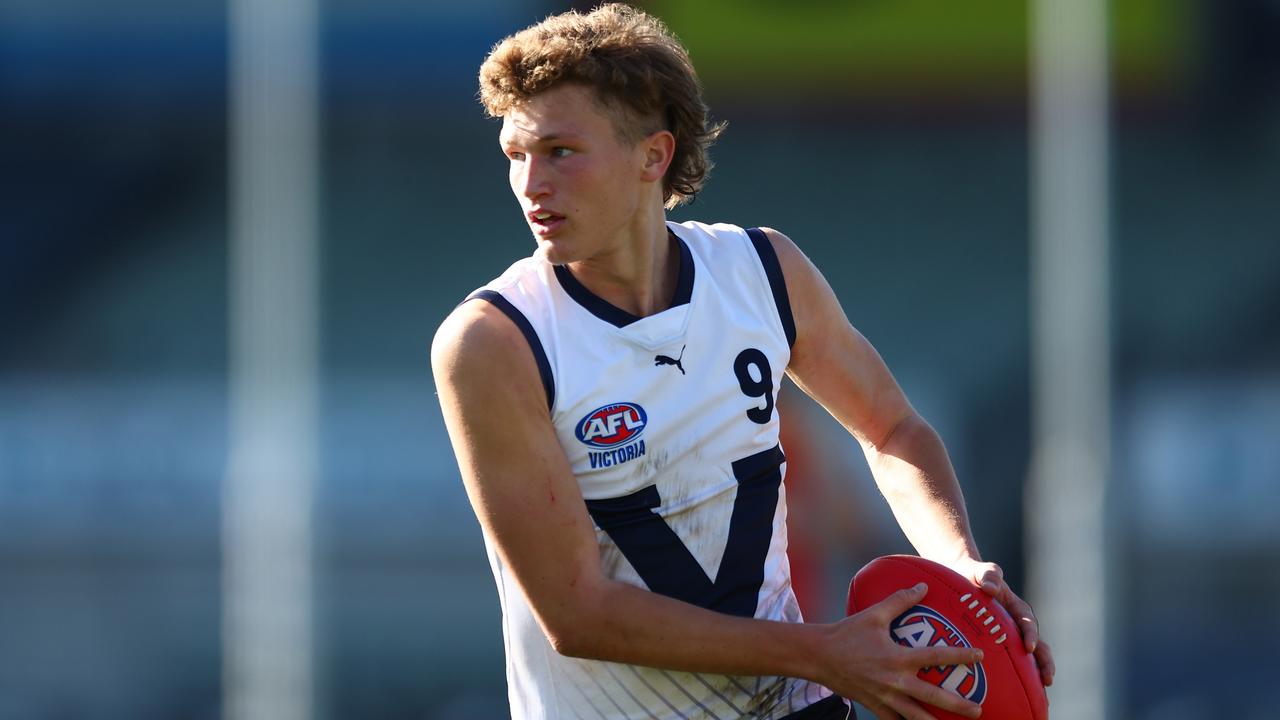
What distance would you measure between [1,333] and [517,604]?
20.2 ft

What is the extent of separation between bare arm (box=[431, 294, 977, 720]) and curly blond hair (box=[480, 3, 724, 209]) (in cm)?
45

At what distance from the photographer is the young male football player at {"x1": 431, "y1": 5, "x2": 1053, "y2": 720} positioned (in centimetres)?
259

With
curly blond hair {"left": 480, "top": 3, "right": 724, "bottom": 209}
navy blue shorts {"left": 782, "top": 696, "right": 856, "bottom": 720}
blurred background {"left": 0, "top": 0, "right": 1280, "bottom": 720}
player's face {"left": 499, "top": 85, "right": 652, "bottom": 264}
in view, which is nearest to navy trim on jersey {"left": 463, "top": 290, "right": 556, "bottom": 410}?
player's face {"left": 499, "top": 85, "right": 652, "bottom": 264}

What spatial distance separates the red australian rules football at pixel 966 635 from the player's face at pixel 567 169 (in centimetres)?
77

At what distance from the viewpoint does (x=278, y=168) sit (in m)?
7.54

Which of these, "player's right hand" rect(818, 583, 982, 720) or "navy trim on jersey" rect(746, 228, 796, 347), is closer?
"player's right hand" rect(818, 583, 982, 720)

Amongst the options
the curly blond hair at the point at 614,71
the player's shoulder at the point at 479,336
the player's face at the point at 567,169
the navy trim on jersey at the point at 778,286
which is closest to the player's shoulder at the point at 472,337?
the player's shoulder at the point at 479,336

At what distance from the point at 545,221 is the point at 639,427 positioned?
1.27 feet

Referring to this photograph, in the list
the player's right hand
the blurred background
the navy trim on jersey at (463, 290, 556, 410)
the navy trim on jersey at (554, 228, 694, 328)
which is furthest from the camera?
the blurred background

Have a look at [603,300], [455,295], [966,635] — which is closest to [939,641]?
[966,635]

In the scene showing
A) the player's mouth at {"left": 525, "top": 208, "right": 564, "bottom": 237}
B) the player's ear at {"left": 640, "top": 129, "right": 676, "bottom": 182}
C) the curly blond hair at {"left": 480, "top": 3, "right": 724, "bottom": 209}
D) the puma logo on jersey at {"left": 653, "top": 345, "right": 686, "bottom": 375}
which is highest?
the curly blond hair at {"left": 480, "top": 3, "right": 724, "bottom": 209}

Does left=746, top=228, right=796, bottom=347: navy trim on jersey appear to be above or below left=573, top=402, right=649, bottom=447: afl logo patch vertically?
above

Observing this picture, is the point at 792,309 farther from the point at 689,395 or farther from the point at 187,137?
the point at 187,137

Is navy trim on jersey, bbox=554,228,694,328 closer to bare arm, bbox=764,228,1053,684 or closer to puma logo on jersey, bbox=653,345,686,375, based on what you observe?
puma logo on jersey, bbox=653,345,686,375
